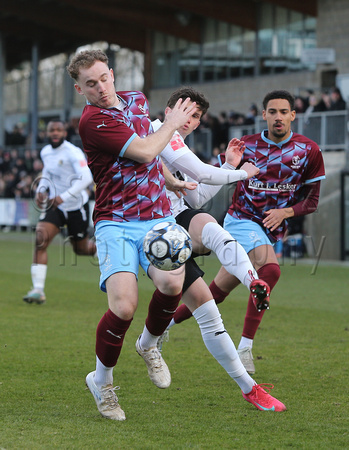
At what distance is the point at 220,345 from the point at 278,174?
2.06 m

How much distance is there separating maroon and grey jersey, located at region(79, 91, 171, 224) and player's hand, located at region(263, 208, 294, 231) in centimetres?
148

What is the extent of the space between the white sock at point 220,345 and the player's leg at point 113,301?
1.86 feet

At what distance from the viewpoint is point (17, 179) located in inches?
1059

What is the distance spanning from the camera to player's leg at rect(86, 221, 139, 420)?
14.7 feet

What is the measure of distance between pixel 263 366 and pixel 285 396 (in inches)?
39.6

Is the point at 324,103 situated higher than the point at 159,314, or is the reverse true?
the point at 324,103

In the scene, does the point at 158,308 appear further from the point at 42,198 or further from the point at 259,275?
the point at 42,198

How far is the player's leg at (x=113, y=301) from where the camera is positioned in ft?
14.7

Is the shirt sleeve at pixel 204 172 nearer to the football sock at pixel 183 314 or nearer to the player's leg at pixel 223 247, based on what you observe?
the player's leg at pixel 223 247

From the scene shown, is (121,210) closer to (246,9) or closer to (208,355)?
(208,355)

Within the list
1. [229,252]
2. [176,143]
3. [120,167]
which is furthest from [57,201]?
[120,167]

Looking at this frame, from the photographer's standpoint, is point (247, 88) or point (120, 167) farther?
point (247, 88)

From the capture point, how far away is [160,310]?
4.87m

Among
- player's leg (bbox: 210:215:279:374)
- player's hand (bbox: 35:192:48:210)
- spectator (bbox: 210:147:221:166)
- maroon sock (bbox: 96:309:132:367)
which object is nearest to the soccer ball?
maroon sock (bbox: 96:309:132:367)
